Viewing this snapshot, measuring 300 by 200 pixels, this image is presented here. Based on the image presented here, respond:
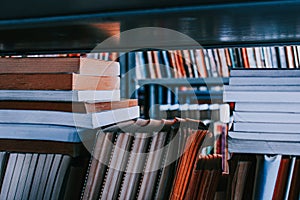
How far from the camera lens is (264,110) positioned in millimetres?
703

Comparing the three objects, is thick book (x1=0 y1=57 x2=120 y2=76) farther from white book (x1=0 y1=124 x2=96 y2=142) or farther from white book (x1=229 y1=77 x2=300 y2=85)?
white book (x1=229 y1=77 x2=300 y2=85)

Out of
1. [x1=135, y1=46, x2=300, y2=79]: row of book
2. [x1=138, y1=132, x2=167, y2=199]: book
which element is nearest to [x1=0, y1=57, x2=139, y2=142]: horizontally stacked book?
[x1=138, y1=132, x2=167, y2=199]: book

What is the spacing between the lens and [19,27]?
0.62m

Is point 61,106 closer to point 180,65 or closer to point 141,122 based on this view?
point 141,122

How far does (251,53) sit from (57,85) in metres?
1.99

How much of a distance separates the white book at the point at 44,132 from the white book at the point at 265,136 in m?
0.24

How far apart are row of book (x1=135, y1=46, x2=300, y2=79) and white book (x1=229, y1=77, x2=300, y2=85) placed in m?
1.65

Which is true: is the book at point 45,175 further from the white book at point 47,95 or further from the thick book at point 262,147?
the thick book at point 262,147

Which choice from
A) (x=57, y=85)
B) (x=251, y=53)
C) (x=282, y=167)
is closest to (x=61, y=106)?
(x=57, y=85)

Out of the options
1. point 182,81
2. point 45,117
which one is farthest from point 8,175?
point 182,81

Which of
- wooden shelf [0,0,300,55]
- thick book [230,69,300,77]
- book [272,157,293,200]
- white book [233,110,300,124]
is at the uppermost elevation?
wooden shelf [0,0,300,55]

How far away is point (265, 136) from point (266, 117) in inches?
1.2

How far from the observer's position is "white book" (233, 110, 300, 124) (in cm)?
69

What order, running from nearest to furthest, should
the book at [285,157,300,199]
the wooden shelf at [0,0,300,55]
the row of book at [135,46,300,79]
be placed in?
the wooden shelf at [0,0,300,55] < the book at [285,157,300,199] < the row of book at [135,46,300,79]
